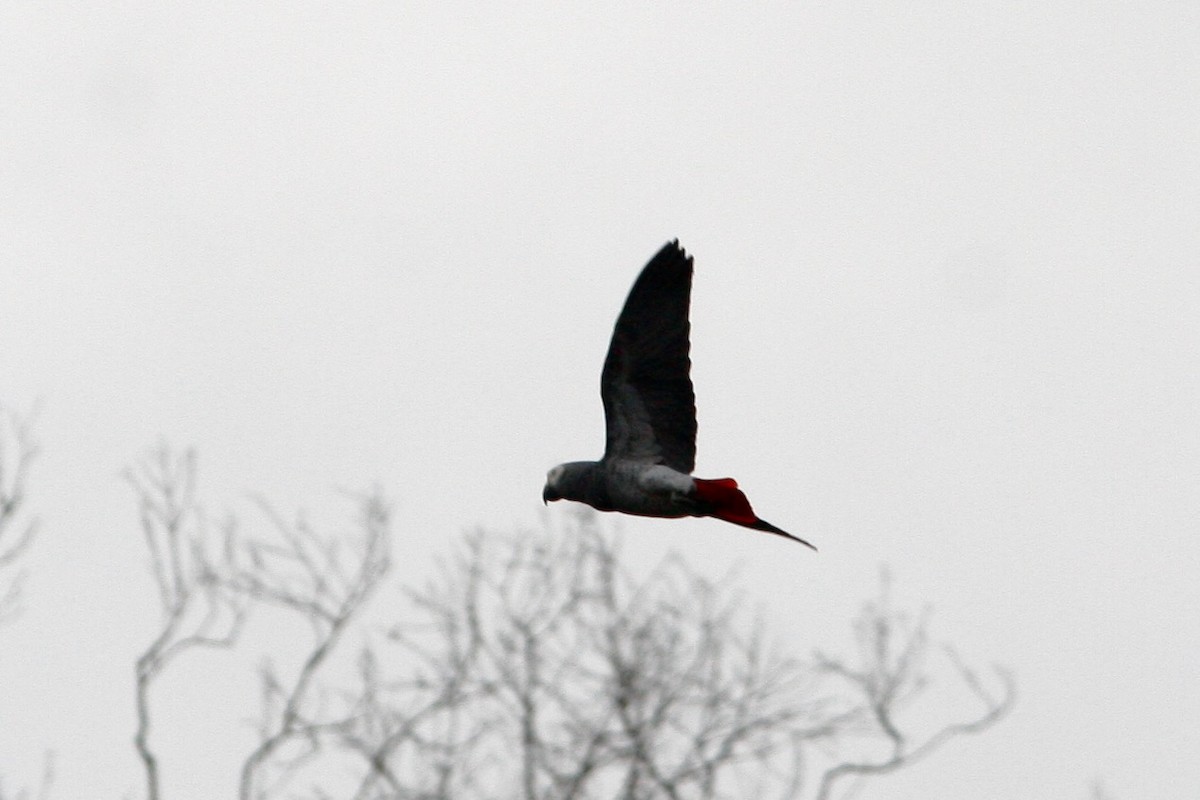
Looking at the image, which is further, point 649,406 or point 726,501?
point 649,406

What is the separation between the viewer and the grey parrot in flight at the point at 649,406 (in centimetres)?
1150

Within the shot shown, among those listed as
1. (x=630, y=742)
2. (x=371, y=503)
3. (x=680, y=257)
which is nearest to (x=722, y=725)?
(x=630, y=742)

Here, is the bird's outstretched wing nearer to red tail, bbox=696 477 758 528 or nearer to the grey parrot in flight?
the grey parrot in flight

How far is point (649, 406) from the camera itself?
1170 cm

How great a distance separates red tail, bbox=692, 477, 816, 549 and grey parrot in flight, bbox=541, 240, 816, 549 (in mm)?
132

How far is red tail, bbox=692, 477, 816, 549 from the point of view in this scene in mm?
11046

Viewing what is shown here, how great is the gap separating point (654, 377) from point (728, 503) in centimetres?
87

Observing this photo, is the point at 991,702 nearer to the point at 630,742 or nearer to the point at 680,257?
the point at 630,742

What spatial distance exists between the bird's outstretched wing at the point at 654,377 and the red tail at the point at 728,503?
0.43 metres

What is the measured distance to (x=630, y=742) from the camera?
14.5 m

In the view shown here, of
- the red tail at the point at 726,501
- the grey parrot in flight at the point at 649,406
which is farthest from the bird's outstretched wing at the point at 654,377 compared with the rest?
the red tail at the point at 726,501

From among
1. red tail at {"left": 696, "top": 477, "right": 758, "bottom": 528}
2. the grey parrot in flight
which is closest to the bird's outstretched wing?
the grey parrot in flight

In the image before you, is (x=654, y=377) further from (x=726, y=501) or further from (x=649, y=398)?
(x=726, y=501)

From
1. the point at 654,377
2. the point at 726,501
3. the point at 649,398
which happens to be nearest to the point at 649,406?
the point at 649,398
